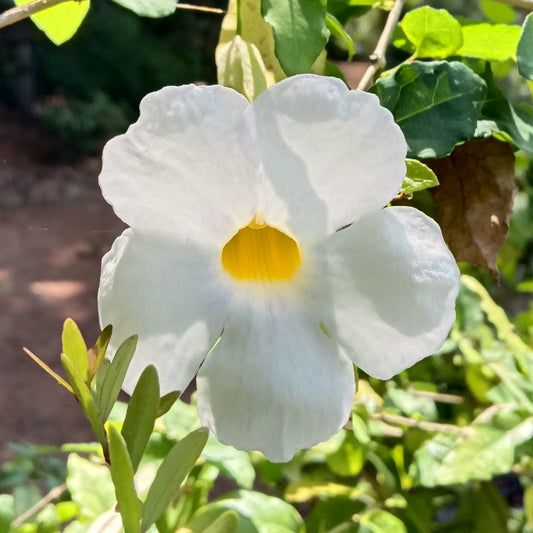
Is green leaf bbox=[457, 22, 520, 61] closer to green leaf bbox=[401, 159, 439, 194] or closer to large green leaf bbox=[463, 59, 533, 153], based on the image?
large green leaf bbox=[463, 59, 533, 153]

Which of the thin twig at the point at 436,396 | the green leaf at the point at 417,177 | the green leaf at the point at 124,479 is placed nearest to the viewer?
the green leaf at the point at 124,479

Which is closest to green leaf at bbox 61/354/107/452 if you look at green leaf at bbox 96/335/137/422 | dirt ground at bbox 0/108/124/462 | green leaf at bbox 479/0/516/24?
green leaf at bbox 96/335/137/422

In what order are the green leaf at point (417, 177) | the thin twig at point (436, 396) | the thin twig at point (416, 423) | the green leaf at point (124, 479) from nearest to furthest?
1. the green leaf at point (124, 479)
2. the green leaf at point (417, 177)
3. the thin twig at point (416, 423)
4. the thin twig at point (436, 396)

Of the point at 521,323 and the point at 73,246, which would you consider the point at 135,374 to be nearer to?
the point at 521,323

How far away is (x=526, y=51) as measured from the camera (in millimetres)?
397

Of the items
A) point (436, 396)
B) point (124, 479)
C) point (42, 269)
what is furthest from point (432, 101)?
point (42, 269)

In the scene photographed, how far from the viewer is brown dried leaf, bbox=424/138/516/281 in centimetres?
44

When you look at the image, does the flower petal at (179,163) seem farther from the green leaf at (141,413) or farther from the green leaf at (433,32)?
the green leaf at (433,32)

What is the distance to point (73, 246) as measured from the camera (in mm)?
3596

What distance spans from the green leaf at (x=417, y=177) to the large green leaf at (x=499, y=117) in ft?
0.30

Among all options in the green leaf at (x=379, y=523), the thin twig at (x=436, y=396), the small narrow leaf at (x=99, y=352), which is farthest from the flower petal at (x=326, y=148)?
the thin twig at (x=436, y=396)

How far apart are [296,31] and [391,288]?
16 cm

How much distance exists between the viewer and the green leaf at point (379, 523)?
57 centimetres

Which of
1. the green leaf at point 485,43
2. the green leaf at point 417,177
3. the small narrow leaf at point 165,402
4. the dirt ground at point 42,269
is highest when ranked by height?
the green leaf at point 485,43
